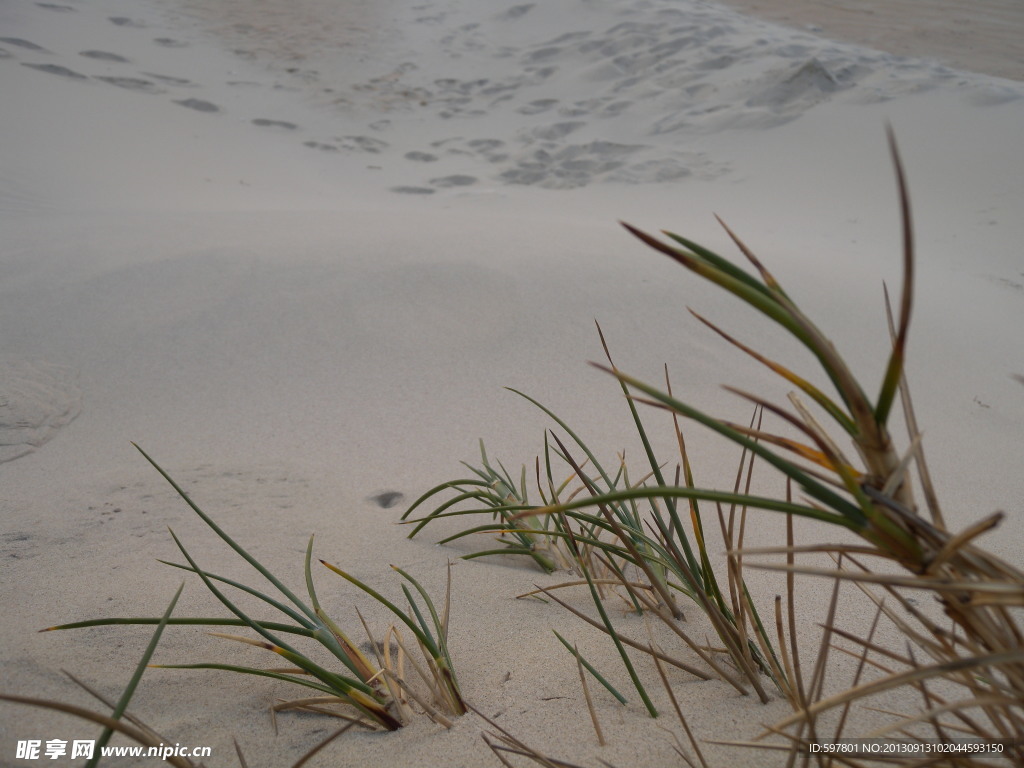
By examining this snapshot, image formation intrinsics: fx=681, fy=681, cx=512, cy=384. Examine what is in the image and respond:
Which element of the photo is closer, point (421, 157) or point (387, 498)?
point (387, 498)

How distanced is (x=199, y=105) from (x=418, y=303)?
471 centimetres

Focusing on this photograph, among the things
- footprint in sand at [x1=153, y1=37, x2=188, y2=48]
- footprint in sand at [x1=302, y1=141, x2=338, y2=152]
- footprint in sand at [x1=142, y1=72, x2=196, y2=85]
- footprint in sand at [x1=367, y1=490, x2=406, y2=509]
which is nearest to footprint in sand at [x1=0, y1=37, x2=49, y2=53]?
footprint in sand at [x1=142, y1=72, x2=196, y2=85]

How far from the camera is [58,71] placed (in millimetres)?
5672

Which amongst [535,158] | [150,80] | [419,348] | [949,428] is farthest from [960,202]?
[150,80]

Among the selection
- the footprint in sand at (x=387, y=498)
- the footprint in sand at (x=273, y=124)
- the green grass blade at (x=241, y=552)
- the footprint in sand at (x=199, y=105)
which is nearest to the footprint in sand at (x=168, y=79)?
the footprint in sand at (x=199, y=105)

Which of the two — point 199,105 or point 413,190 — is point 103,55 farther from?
point 413,190

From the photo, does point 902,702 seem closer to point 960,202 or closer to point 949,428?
point 949,428

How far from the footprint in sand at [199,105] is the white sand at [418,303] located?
0.56 ft

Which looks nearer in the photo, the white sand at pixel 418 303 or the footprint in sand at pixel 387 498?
the white sand at pixel 418 303

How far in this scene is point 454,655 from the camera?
90 centimetres

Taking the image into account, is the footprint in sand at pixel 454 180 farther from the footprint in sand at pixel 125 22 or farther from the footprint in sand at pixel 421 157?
the footprint in sand at pixel 125 22

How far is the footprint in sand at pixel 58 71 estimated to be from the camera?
557 cm

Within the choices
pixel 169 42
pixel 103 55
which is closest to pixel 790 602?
pixel 103 55

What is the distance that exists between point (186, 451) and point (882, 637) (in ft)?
→ 4.93
